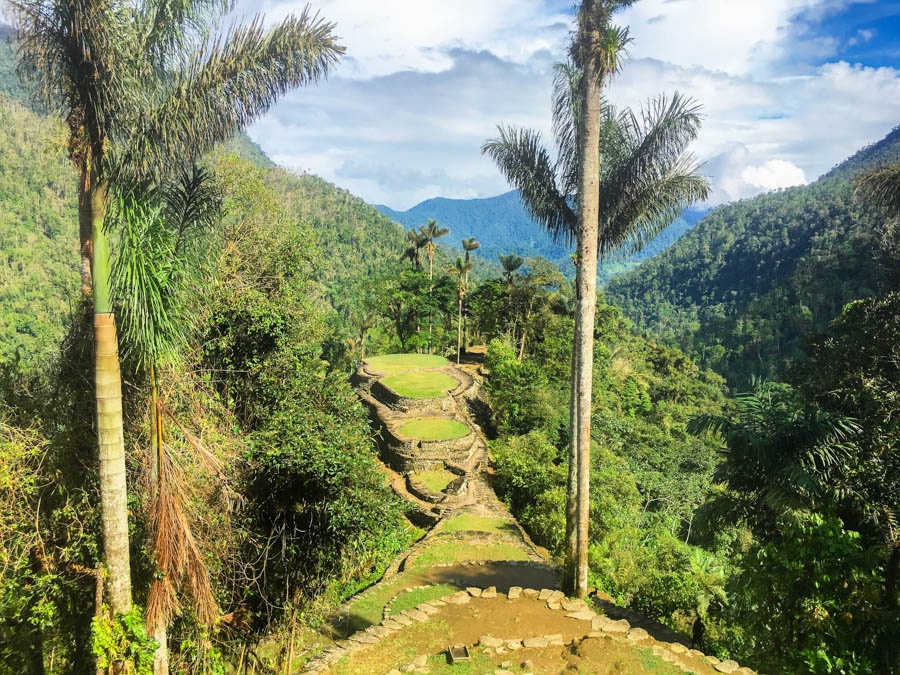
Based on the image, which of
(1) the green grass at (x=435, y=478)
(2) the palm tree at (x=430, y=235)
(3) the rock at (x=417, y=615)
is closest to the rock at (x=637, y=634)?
(3) the rock at (x=417, y=615)

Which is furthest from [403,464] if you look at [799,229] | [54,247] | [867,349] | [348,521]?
[799,229]

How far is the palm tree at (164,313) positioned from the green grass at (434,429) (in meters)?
15.4

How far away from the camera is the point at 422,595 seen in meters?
11.3

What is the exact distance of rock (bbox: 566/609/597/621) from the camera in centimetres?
747

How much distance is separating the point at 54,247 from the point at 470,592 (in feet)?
221

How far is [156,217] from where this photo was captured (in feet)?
14.6

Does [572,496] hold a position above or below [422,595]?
above

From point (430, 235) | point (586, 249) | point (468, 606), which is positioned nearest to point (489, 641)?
point (468, 606)

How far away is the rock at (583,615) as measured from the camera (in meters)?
7.47

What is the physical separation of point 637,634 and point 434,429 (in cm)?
1497

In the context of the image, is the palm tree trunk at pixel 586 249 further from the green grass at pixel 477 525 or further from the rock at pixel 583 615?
the green grass at pixel 477 525

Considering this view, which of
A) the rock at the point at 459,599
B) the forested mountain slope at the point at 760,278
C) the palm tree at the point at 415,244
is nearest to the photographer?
the rock at the point at 459,599

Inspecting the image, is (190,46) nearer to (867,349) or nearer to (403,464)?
(867,349)

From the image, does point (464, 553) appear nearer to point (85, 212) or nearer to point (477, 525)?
point (477, 525)
